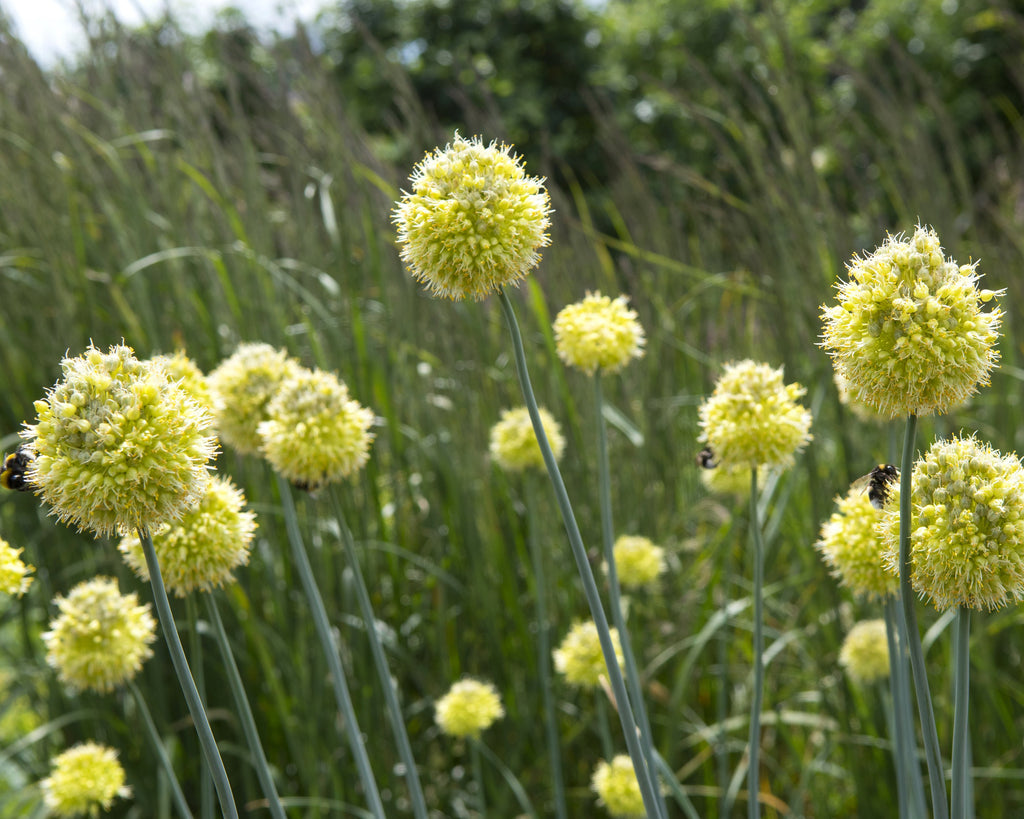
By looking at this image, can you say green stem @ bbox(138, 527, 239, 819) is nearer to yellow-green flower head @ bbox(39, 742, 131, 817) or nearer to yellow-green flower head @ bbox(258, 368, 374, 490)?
yellow-green flower head @ bbox(258, 368, 374, 490)

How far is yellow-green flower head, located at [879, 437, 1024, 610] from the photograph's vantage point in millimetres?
956

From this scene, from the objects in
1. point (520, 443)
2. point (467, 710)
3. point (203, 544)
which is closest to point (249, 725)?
point (203, 544)

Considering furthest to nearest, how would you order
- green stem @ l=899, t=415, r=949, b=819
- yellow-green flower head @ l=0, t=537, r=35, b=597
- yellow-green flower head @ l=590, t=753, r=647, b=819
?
1. yellow-green flower head @ l=590, t=753, r=647, b=819
2. yellow-green flower head @ l=0, t=537, r=35, b=597
3. green stem @ l=899, t=415, r=949, b=819

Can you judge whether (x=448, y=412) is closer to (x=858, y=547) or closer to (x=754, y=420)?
(x=754, y=420)

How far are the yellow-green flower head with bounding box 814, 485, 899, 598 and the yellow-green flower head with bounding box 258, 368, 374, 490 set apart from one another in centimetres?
80

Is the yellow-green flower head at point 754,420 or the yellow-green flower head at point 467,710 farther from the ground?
the yellow-green flower head at point 754,420

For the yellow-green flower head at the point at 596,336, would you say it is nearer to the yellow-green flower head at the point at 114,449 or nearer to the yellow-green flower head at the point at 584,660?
the yellow-green flower head at the point at 584,660

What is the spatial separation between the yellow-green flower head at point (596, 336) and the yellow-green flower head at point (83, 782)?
1294 mm

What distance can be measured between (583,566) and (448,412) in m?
1.69

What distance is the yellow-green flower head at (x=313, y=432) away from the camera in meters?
1.52

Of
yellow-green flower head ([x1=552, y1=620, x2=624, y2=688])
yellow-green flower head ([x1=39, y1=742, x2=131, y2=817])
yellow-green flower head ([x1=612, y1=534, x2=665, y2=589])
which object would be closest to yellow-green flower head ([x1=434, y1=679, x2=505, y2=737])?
yellow-green flower head ([x1=552, y1=620, x2=624, y2=688])

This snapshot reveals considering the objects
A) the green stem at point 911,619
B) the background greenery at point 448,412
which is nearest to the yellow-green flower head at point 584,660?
the background greenery at point 448,412

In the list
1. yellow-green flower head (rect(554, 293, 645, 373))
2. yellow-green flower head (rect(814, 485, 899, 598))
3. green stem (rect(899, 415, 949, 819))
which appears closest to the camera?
green stem (rect(899, 415, 949, 819))

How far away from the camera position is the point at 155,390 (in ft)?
3.43
